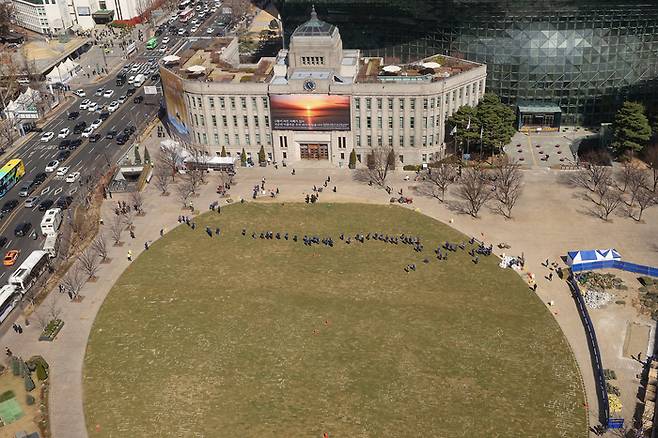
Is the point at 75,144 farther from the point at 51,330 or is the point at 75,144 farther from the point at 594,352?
the point at 594,352

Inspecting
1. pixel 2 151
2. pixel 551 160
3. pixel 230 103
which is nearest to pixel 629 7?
pixel 551 160

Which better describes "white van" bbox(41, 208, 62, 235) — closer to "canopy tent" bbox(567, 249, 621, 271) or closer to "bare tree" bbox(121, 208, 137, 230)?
"bare tree" bbox(121, 208, 137, 230)

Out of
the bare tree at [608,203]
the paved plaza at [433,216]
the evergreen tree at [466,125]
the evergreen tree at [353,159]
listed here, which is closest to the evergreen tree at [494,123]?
the evergreen tree at [466,125]

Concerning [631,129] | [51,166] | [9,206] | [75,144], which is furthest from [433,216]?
[75,144]

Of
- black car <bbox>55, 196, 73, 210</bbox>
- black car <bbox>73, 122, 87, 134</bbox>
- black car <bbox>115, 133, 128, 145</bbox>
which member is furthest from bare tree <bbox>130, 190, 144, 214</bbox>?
black car <bbox>73, 122, 87, 134</bbox>

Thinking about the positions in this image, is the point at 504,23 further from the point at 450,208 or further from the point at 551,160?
the point at 450,208

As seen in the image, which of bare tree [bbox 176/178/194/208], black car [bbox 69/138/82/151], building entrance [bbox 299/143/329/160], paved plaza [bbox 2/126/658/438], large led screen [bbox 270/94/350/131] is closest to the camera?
paved plaza [bbox 2/126/658/438]

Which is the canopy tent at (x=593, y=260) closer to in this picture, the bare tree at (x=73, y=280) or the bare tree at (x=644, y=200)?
the bare tree at (x=644, y=200)
